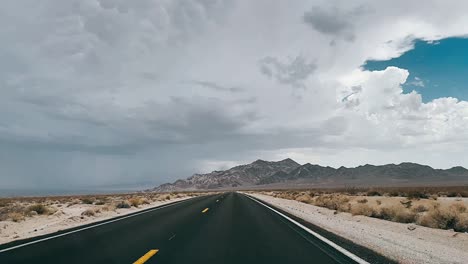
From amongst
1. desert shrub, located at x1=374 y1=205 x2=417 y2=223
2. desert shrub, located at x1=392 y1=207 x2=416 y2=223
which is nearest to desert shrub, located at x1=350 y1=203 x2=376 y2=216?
desert shrub, located at x1=374 y1=205 x2=417 y2=223

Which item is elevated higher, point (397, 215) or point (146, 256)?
point (397, 215)

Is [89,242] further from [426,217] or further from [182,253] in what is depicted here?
[426,217]

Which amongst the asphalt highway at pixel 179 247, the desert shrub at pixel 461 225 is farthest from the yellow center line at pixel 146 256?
the desert shrub at pixel 461 225

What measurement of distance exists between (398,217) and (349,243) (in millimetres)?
9453

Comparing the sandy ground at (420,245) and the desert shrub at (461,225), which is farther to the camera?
the desert shrub at (461,225)

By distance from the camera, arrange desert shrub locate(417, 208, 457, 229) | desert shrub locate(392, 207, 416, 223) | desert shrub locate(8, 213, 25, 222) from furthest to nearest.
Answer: desert shrub locate(8, 213, 25, 222)
desert shrub locate(392, 207, 416, 223)
desert shrub locate(417, 208, 457, 229)

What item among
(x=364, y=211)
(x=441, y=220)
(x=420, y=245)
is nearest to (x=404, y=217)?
(x=441, y=220)

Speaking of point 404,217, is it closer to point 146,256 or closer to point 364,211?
point 364,211

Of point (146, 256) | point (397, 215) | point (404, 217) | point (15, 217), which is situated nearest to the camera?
point (146, 256)

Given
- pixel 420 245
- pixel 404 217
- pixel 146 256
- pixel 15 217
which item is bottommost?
pixel 420 245

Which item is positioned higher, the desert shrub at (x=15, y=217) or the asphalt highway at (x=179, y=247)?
the desert shrub at (x=15, y=217)

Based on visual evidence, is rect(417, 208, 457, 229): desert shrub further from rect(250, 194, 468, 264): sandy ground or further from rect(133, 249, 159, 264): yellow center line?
rect(133, 249, 159, 264): yellow center line

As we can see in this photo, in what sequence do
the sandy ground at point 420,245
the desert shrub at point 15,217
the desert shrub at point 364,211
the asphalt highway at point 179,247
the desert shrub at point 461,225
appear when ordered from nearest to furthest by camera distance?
the asphalt highway at point 179,247
the sandy ground at point 420,245
the desert shrub at point 461,225
the desert shrub at point 15,217
the desert shrub at point 364,211

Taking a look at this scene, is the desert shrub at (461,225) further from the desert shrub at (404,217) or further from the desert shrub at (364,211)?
the desert shrub at (364,211)
